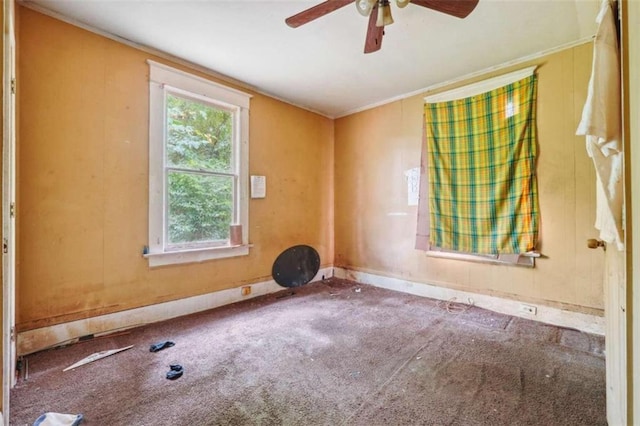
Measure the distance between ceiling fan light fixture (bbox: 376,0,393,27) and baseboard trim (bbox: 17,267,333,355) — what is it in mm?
2946

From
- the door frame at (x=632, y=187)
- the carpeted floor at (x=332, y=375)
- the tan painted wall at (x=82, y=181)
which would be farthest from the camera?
the tan painted wall at (x=82, y=181)

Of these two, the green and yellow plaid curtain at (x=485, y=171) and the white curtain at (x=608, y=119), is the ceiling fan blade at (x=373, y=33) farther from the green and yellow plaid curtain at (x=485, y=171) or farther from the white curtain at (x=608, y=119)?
the green and yellow plaid curtain at (x=485, y=171)

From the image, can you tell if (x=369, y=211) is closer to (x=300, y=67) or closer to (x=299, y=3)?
(x=300, y=67)

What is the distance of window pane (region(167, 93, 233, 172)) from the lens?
2789 mm

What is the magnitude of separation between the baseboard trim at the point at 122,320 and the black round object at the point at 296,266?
0.34 metres

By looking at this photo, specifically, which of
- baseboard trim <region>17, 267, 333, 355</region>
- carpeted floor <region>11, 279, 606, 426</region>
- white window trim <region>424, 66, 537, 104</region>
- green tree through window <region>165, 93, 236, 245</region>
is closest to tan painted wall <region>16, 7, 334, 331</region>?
baseboard trim <region>17, 267, 333, 355</region>

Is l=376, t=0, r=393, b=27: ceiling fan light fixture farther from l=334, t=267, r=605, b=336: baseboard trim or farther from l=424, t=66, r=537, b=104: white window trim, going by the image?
l=334, t=267, r=605, b=336: baseboard trim

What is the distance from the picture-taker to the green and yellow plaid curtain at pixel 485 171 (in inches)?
106

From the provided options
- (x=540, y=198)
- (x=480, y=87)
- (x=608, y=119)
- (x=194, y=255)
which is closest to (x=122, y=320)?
(x=194, y=255)

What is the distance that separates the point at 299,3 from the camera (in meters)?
2.02

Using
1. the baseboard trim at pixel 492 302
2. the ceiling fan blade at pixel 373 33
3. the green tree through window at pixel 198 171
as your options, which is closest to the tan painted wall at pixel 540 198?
the baseboard trim at pixel 492 302

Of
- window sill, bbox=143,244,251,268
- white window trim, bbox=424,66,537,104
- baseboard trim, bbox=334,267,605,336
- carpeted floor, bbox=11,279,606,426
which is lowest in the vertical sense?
carpeted floor, bbox=11,279,606,426

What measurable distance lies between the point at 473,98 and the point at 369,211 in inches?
73.7

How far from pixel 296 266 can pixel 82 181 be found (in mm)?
2534
